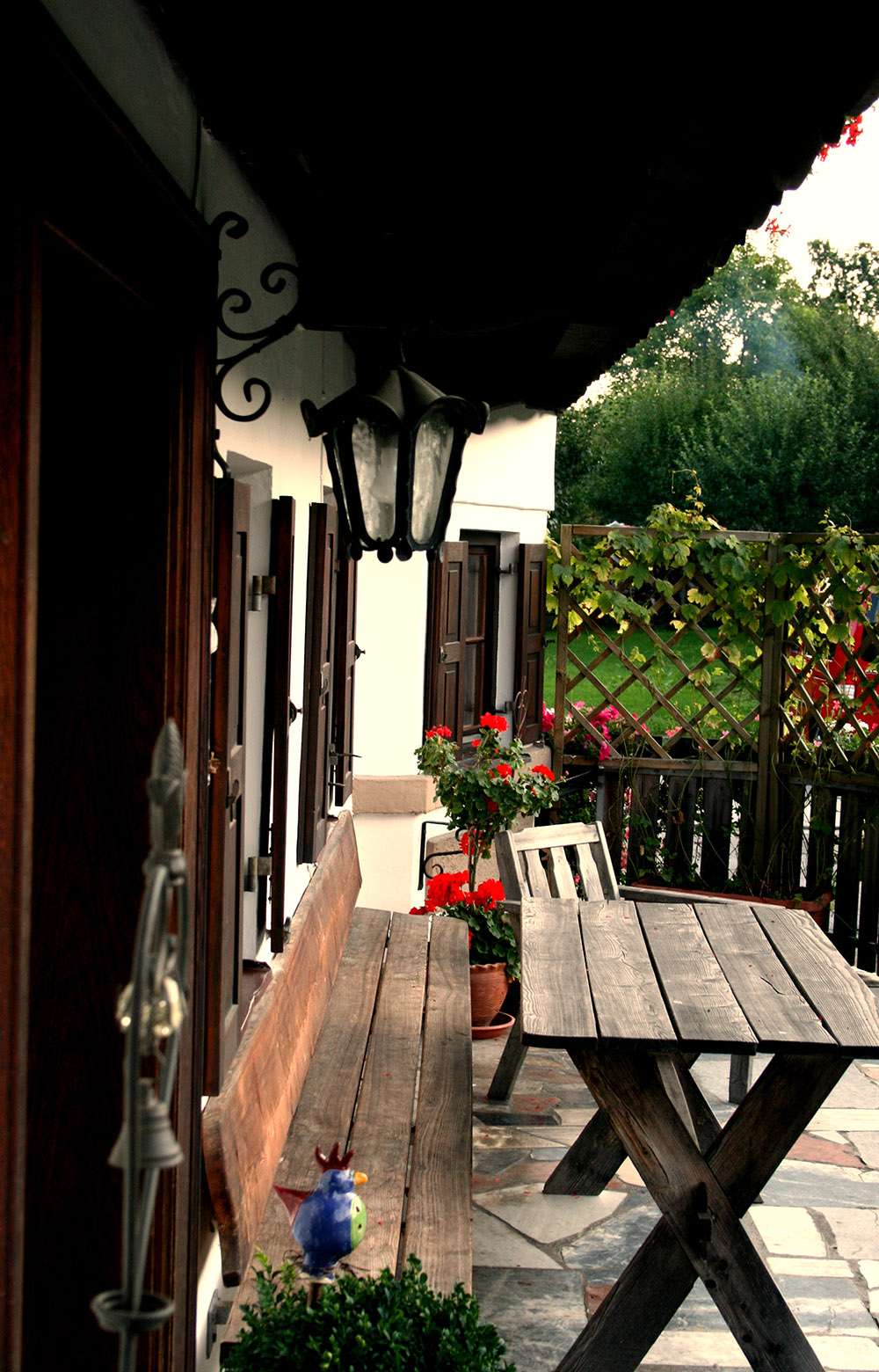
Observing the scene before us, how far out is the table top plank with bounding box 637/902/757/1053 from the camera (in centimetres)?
240

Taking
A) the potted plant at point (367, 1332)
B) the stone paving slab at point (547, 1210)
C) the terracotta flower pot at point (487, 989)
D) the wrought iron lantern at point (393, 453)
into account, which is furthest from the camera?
the terracotta flower pot at point (487, 989)

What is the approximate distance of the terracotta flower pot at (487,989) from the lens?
4.54 meters

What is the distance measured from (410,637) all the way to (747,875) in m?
2.39

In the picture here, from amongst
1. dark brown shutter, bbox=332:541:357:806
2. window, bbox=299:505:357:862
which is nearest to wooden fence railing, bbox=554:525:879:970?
dark brown shutter, bbox=332:541:357:806

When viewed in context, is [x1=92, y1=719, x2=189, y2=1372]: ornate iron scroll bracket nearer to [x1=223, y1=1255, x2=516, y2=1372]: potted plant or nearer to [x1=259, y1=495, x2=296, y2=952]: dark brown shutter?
[x1=223, y1=1255, x2=516, y2=1372]: potted plant

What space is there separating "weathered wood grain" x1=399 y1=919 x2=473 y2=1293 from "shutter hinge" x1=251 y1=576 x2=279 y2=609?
122 cm

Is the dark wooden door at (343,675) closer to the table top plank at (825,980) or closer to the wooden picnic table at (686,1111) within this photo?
the table top plank at (825,980)

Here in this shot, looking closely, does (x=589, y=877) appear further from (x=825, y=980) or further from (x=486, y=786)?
(x=825, y=980)

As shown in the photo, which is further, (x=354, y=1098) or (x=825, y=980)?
(x=825, y=980)

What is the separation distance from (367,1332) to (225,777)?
35.0 inches

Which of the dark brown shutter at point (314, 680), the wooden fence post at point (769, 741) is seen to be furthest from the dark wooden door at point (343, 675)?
the wooden fence post at point (769, 741)

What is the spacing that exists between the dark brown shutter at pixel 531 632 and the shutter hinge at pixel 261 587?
13.2 feet

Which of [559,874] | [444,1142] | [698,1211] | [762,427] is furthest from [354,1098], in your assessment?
[762,427]

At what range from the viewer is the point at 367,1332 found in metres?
1.70
